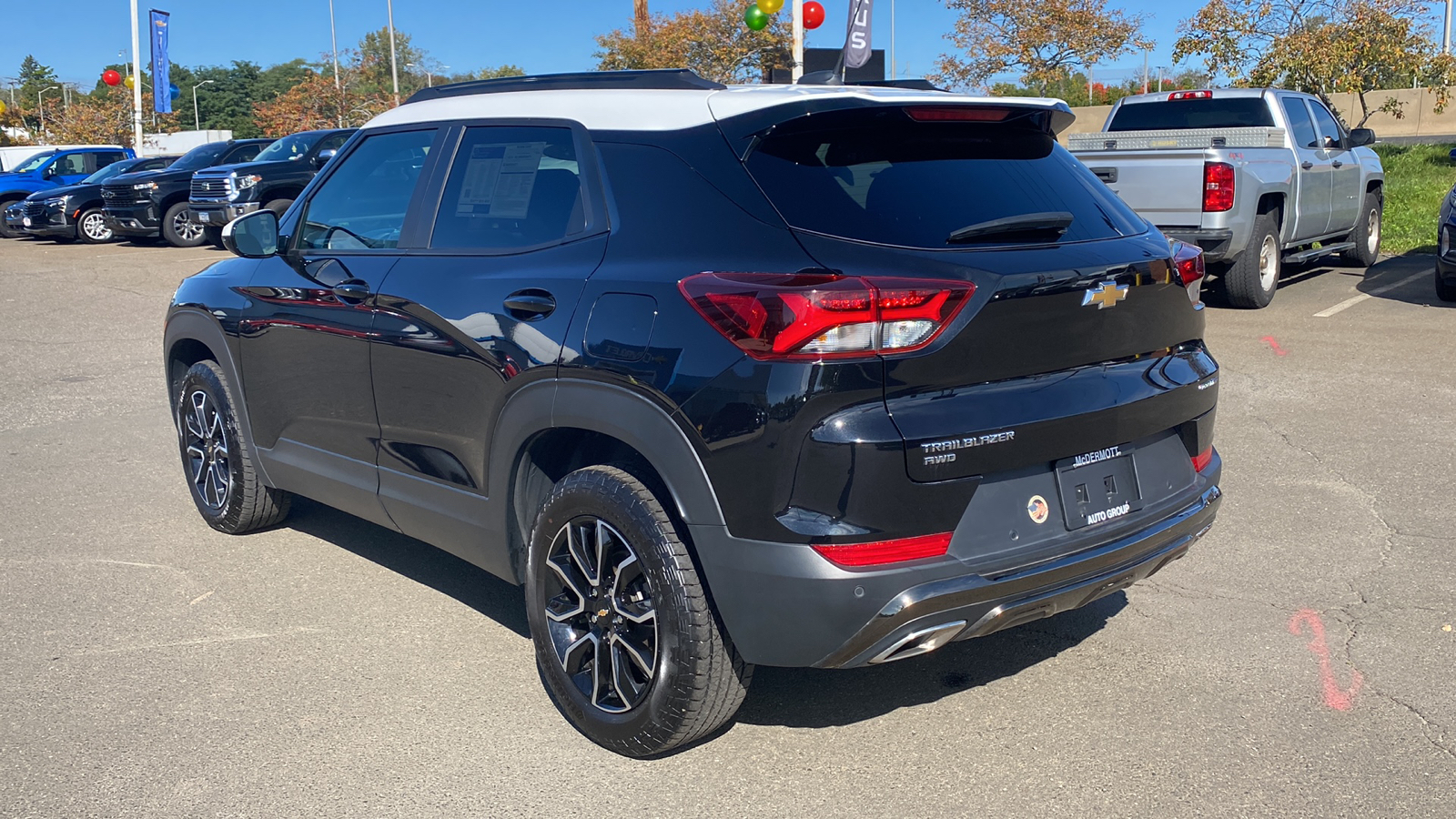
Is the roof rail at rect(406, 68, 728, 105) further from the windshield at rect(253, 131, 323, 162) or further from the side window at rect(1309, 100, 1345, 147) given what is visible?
the windshield at rect(253, 131, 323, 162)

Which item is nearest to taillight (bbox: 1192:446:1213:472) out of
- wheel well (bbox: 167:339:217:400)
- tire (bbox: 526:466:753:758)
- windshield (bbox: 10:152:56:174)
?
tire (bbox: 526:466:753:758)

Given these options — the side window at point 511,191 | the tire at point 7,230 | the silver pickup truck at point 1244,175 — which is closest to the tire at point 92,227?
the tire at point 7,230

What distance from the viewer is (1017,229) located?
3312 mm

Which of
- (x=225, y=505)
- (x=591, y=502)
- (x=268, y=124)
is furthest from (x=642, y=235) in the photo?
(x=268, y=124)

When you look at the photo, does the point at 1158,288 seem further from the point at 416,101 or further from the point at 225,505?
the point at 225,505

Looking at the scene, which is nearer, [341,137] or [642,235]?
[642,235]

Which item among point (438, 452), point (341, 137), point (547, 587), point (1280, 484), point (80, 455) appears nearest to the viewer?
point (547, 587)

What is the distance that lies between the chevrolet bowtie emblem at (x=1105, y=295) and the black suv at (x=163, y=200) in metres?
20.5

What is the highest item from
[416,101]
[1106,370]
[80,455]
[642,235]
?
[416,101]

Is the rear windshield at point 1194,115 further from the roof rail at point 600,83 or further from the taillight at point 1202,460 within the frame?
the roof rail at point 600,83

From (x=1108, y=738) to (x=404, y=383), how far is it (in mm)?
2435

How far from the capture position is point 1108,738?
3.51 m

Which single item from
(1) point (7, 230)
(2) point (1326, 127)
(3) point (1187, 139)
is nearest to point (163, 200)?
(1) point (7, 230)

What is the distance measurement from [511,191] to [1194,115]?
35.9ft
